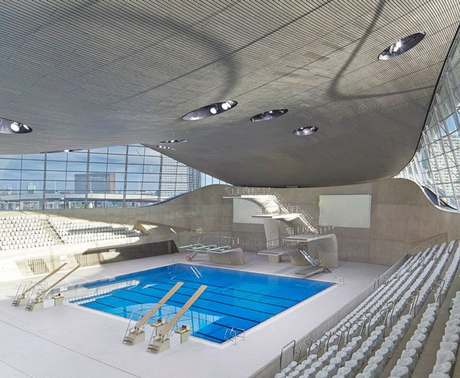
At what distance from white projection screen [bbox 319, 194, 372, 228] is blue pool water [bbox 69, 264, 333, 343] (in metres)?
6.93

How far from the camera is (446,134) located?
17281 millimetres

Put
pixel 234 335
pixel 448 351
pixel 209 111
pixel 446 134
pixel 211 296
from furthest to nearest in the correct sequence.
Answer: pixel 211 296 → pixel 446 134 → pixel 209 111 → pixel 234 335 → pixel 448 351

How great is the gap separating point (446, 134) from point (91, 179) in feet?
86.1

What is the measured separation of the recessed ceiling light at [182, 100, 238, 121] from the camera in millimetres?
15027

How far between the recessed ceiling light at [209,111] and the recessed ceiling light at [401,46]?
238 inches

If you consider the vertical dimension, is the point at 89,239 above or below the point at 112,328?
above

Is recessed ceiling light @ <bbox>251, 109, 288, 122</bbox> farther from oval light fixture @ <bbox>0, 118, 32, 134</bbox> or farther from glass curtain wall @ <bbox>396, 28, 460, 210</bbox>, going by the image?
oval light fixture @ <bbox>0, 118, 32, 134</bbox>

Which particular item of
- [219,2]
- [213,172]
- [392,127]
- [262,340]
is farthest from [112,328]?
[213,172]

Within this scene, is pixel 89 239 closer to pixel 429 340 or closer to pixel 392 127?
pixel 392 127

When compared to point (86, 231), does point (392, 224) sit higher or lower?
higher

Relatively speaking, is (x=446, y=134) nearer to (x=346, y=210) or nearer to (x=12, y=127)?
(x=346, y=210)

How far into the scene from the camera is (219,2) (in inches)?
260

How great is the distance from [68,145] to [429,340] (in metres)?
18.8

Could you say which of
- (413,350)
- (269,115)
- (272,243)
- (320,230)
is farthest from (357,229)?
(413,350)
